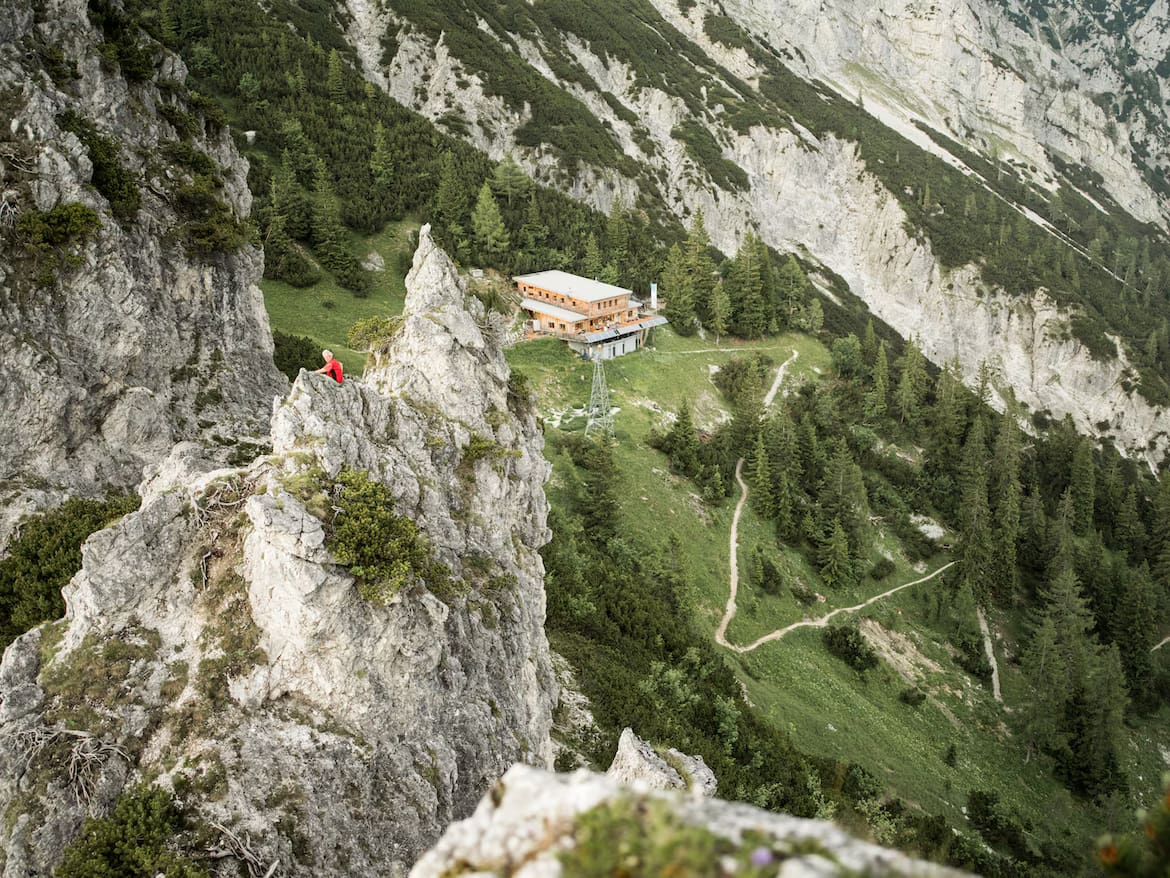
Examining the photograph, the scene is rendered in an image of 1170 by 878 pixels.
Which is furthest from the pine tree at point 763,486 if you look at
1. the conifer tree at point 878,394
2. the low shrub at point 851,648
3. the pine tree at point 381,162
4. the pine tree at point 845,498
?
the pine tree at point 381,162

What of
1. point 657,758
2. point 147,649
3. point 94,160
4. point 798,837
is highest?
point 798,837

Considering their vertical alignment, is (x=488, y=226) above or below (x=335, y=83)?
below

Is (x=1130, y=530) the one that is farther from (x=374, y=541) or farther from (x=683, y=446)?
(x=374, y=541)

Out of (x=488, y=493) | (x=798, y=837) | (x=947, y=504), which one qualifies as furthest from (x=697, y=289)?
(x=798, y=837)

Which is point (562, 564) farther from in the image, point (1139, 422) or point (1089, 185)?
point (1089, 185)

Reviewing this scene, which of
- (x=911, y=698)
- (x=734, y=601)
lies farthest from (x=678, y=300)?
(x=911, y=698)

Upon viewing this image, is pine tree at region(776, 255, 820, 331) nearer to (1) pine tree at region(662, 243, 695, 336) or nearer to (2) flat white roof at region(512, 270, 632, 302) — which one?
(1) pine tree at region(662, 243, 695, 336)

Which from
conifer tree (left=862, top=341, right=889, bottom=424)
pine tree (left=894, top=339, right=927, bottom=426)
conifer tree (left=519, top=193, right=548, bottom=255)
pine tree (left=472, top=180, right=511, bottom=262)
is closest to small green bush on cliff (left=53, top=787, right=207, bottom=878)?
pine tree (left=472, top=180, right=511, bottom=262)
